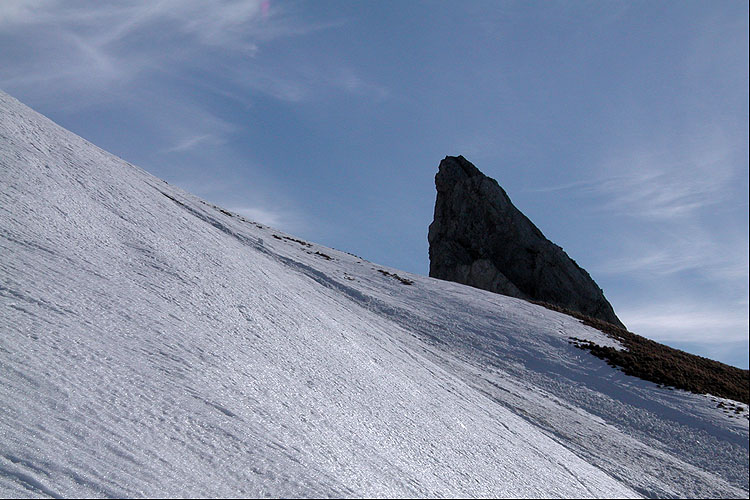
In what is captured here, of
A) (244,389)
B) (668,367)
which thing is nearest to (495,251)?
(668,367)

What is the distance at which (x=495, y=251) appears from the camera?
57844 millimetres

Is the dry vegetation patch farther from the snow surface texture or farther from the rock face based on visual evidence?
the rock face

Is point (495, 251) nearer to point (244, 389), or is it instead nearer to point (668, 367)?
point (668, 367)

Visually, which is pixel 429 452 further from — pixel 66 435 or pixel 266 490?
pixel 66 435

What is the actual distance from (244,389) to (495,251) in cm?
4985

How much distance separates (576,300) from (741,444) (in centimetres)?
3135

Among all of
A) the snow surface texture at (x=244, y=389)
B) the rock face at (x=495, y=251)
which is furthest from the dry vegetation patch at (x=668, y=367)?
the rock face at (x=495, y=251)

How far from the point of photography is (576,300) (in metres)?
54.0

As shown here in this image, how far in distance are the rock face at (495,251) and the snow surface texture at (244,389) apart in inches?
Answer: 1020

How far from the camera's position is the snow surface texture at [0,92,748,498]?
759cm

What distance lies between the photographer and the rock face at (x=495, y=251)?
54.3m

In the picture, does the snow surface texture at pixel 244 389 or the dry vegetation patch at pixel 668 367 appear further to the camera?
the dry vegetation patch at pixel 668 367

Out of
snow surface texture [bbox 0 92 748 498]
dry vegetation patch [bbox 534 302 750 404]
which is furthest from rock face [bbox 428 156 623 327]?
snow surface texture [bbox 0 92 748 498]

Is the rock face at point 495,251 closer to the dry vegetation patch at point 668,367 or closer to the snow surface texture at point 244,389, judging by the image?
the dry vegetation patch at point 668,367
